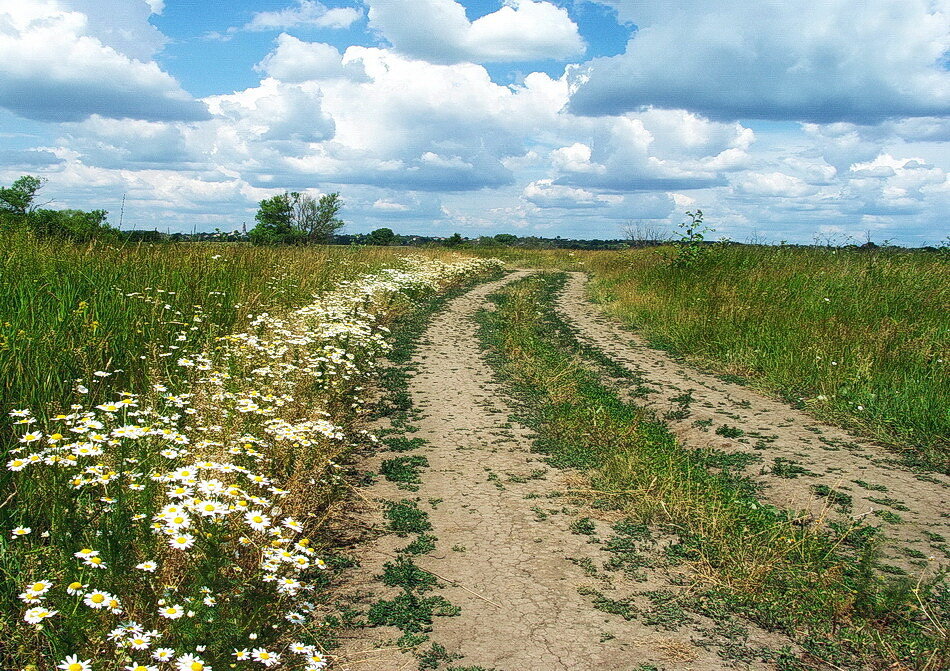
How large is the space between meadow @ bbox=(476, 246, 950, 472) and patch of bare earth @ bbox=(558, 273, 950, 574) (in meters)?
0.37

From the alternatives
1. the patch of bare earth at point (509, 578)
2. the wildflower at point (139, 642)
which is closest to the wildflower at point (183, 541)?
the wildflower at point (139, 642)

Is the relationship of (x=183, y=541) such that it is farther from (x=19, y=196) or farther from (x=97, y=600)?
(x=19, y=196)

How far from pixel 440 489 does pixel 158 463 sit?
1916 millimetres

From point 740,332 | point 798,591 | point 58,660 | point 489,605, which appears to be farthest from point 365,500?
point 740,332

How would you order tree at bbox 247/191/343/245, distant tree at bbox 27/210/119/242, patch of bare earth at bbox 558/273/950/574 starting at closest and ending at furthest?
patch of bare earth at bbox 558/273/950/574
distant tree at bbox 27/210/119/242
tree at bbox 247/191/343/245

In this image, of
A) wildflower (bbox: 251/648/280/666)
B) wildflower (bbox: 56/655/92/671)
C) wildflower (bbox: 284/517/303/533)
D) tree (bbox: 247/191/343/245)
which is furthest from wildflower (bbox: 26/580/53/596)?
tree (bbox: 247/191/343/245)

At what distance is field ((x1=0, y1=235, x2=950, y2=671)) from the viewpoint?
7.98ft

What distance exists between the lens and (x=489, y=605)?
3.02m

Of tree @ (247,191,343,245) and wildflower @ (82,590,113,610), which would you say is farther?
tree @ (247,191,343,245)

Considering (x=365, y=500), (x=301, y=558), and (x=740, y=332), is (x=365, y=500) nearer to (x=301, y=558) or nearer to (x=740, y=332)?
(x=301, y=558)

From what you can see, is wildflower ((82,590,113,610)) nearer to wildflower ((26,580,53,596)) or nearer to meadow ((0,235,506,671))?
meadow ((0,235,506,671))

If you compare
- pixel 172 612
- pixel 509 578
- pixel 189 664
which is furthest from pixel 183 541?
pixel 509 578

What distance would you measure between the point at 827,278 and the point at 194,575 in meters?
10.3

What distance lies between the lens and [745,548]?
3479 millimetres
